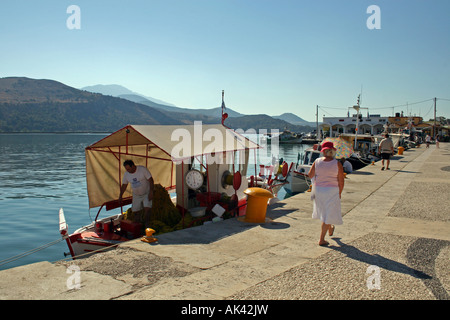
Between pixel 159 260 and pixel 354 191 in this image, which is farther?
pixel 354 191

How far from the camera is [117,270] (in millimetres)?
5840

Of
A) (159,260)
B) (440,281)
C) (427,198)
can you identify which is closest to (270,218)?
(159,260)

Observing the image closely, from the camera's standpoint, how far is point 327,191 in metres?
6.89

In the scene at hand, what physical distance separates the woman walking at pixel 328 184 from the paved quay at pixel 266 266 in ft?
2.30

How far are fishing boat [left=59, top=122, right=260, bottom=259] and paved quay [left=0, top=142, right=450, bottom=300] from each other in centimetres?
172

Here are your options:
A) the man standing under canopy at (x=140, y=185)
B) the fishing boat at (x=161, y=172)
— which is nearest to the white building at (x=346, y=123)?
the fishing boat at (x=161, y=172)

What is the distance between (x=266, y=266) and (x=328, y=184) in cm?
205

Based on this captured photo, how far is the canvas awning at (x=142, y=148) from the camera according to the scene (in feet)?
31.9

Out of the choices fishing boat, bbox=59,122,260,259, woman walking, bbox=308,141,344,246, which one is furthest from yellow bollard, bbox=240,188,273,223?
woman walking, bbox=308,141,344,246

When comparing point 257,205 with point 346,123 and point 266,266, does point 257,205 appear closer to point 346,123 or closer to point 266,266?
point 266,266

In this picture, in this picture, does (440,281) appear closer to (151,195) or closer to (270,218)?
(270,218)

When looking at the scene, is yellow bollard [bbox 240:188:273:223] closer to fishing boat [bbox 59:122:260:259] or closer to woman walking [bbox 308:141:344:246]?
fishing boat [bbox 59:122:260:259]

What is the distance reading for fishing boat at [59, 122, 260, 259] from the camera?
9.52m
